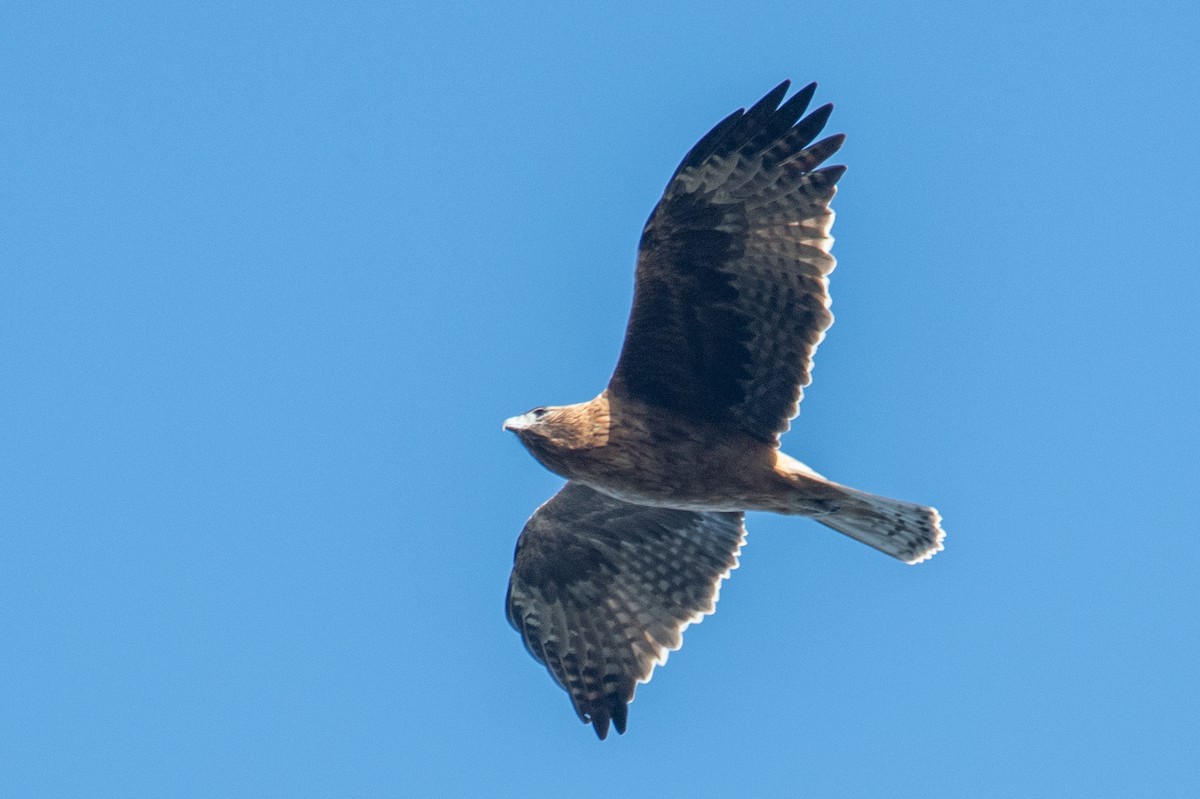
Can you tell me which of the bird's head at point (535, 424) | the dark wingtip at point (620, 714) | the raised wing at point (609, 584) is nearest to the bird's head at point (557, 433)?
the bird's head at point (535, 424)

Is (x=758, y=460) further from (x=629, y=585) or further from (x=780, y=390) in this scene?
(x=629, y=585)

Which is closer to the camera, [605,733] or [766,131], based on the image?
[766,131]

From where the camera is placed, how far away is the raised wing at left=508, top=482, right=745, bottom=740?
A: 11461 millimetres

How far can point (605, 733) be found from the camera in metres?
11.3

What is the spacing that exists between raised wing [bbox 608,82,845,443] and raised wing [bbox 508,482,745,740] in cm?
160

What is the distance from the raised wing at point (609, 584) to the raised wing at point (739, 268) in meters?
1.60

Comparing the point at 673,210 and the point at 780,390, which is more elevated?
the point at 673,210

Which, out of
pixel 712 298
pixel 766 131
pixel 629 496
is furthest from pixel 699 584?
pixel 766 131

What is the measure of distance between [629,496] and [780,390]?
105 centimetres

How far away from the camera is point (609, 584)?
11.7m

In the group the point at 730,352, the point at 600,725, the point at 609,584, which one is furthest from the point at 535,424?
the point at 600,725

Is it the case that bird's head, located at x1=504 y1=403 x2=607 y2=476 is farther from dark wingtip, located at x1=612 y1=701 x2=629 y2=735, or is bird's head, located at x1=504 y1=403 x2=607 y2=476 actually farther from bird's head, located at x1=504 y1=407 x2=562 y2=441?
dark wingtip, located at x1=612 y1=701 x2=629 y2=735

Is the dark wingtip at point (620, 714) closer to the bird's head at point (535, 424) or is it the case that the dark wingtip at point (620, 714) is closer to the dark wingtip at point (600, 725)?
the dark wingtip at point (600, 725)

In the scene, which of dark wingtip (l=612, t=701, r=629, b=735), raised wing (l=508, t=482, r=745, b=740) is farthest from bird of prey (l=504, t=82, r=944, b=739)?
dark wingtip (l=612, t=701, r=629, b=735)
